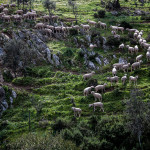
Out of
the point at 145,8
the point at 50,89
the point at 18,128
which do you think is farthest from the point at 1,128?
the point at 145,8

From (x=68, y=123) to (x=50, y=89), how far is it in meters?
12.0

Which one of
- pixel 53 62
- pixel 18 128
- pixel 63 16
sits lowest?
pixel 18 128

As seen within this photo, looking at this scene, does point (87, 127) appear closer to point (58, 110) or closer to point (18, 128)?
point (58, 110)

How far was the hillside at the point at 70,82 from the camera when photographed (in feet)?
97.7

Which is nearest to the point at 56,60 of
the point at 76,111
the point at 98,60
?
the point at 98,60

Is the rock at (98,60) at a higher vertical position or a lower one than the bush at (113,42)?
lower

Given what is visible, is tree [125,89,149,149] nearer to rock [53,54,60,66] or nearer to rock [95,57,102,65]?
rock [95,57,102,65]

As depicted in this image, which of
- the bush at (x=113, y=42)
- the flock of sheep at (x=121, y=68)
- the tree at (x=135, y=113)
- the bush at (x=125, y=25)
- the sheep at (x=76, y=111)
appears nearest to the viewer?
the tree at (x=135, y=113)

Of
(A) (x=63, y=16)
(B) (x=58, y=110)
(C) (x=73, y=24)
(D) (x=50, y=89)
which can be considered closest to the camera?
(B) (x=58, y=110)

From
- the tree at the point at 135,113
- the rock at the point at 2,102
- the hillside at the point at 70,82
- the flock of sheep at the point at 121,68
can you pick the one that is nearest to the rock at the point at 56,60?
the hillside at the point at 70,82

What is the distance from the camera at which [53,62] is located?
5303 cm

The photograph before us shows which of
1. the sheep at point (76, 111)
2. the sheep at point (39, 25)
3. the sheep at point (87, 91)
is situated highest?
the sheep at point (39, 25)

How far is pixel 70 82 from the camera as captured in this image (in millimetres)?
45000

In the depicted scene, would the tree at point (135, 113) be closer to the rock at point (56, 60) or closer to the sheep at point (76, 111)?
the sheep at point (76, 111)
